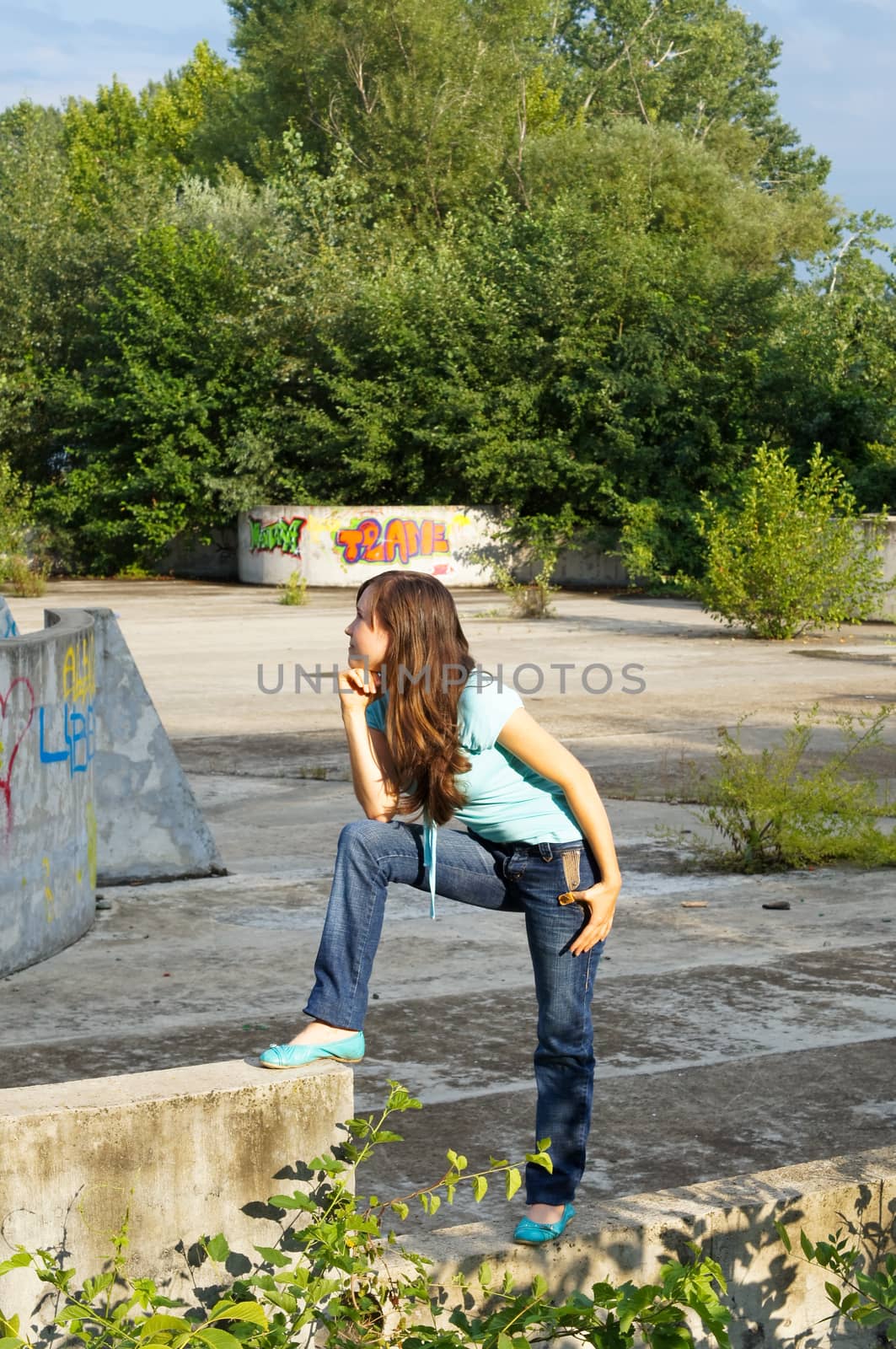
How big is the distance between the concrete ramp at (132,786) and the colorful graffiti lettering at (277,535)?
24.1 meters

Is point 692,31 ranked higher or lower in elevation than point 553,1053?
higher

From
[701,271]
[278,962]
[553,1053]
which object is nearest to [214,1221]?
[553,1053]

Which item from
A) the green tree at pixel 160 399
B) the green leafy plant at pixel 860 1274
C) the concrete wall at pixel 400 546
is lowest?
the green leafy plant at pixel 860 1274

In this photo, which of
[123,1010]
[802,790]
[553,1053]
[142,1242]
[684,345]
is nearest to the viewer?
[142,1242]

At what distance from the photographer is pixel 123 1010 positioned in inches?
198

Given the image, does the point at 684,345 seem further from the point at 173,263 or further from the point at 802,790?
the point at 802,790

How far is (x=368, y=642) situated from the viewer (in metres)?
3.18

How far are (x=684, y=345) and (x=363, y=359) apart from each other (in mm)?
6504

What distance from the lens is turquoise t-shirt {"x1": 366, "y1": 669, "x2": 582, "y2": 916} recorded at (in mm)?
3105

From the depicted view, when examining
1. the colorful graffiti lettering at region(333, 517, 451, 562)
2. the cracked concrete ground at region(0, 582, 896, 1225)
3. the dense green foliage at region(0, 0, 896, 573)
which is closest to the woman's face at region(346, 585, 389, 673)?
the cracked concrete ground at region(0, 582, 896, 1225)

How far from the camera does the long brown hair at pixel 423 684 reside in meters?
3.10

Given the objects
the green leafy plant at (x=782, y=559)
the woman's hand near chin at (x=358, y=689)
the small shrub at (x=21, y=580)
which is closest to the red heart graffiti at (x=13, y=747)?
the woman's hand near chin at (x=358, y=689)

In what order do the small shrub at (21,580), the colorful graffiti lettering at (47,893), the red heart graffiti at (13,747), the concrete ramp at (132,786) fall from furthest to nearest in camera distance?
the small shrub at (21,580) → the concrete ramp at (132,786) → the colorful graffiti lettering at (47,893) → the red heart graffiti at (13,747)

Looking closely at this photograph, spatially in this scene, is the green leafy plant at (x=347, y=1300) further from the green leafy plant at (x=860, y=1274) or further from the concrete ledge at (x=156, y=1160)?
the green leafy plant at (x=860, y=1274)
